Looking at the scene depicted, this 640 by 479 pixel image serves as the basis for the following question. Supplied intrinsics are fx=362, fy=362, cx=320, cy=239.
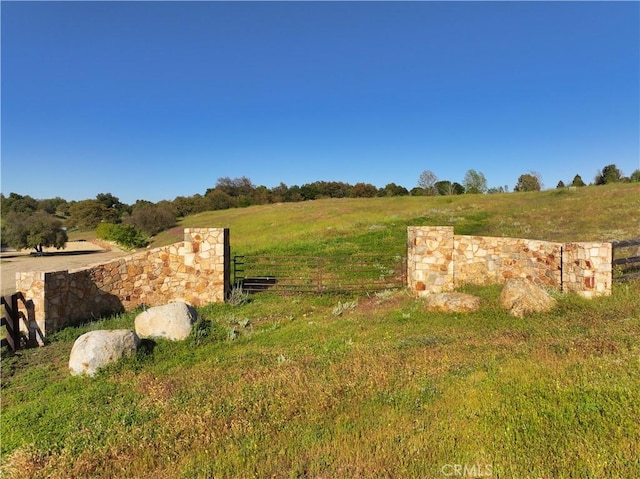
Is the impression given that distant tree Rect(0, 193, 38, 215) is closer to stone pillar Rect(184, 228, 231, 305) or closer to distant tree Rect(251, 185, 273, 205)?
distant tree Rect(251, 185, 273, 205)

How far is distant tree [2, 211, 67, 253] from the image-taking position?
55781 mm

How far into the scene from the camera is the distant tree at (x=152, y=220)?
67.6 m

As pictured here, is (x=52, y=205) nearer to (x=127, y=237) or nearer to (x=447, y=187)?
(x=127, y=237)

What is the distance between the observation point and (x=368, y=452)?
3928 millimetres

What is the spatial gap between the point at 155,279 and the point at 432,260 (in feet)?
33.3

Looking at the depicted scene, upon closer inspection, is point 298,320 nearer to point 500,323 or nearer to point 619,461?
point 500,323

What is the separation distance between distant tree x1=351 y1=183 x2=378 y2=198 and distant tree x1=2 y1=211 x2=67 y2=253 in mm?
66735

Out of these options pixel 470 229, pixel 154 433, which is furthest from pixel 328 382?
pixel 470 229

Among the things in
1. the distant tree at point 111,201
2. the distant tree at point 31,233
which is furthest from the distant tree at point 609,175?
the distant tree at point 111,201

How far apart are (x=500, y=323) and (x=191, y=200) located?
9758cm

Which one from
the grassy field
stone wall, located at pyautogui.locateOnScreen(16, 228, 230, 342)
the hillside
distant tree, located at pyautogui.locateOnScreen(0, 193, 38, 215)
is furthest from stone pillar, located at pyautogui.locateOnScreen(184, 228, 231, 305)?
distant tree, located at pyautogui.locateOnScreen(0, 193, 38, 215)

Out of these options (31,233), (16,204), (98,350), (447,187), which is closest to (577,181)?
(447,187)

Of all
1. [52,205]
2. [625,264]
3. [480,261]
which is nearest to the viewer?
[625,264]

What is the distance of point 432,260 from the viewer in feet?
42.2
